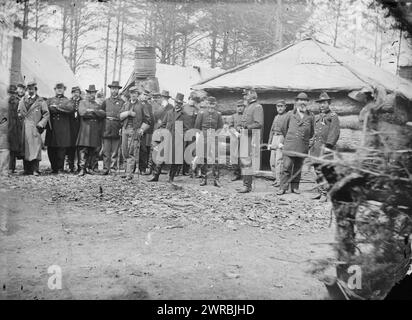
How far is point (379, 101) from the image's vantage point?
2.92 meters

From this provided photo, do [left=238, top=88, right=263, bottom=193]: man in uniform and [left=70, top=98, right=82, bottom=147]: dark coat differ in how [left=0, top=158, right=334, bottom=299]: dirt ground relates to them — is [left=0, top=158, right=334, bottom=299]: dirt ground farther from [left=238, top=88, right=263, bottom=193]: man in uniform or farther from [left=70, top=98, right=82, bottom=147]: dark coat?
[left=70, top=98, right=82, bottom=147]: dark coat

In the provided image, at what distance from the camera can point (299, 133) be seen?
8.23 m

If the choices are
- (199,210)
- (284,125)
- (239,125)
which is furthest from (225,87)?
(199,210)

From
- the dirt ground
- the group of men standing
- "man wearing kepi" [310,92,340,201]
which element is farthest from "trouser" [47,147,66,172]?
"man wearing kepi" [310,92,340,201]

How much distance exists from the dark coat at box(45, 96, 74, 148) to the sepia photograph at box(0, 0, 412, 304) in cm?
3

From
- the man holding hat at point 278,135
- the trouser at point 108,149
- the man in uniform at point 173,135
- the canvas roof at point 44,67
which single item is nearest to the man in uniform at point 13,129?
the trouser at point 108,149

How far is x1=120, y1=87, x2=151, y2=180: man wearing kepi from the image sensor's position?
949 centimetres

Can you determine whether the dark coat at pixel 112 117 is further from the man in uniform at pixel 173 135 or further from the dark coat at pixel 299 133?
the dark coat at pixel 299 133

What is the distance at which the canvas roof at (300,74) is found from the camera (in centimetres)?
1027

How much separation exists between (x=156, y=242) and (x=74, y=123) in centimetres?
571

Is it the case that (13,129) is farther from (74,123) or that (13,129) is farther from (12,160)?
(74,123)

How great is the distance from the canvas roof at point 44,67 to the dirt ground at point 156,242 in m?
9.91

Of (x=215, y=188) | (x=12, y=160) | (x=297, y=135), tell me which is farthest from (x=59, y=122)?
(x=297, y=135)
